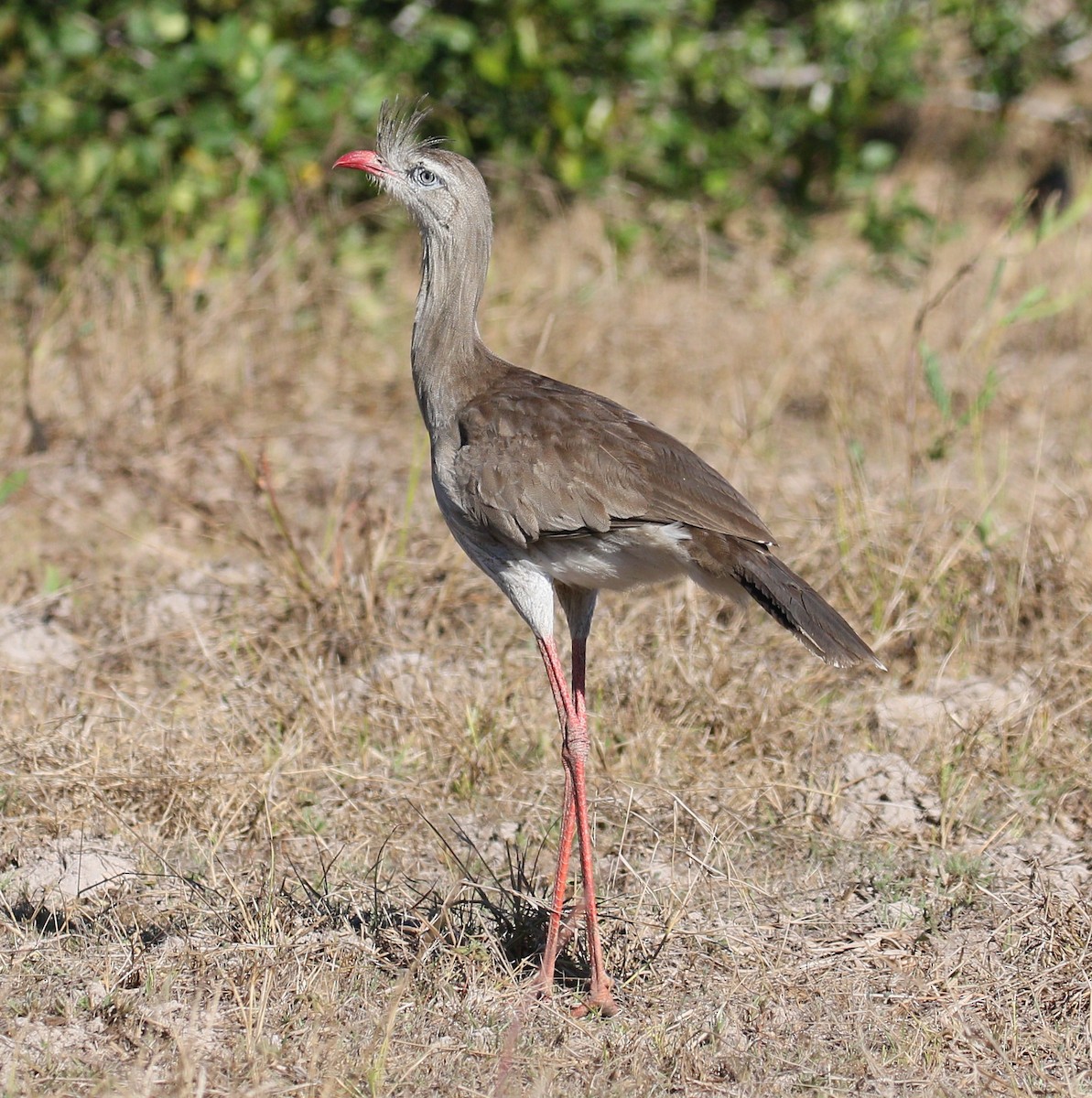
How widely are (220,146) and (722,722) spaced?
11.6 feet

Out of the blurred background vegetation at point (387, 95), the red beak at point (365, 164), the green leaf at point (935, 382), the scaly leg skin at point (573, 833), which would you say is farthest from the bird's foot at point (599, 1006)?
the blurred background vegetation at point (387, 95)

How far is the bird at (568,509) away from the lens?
3.16 m

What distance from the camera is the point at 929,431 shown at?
5.55m

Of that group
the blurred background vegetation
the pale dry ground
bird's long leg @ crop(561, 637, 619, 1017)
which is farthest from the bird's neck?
the blurred background vegetation

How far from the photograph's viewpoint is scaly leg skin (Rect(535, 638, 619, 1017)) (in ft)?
10.2

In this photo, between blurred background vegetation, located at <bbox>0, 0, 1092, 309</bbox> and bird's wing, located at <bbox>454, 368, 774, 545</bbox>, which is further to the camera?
blurred background vegetation, located at <bbox>0, 0, 1092, 309</bbox>

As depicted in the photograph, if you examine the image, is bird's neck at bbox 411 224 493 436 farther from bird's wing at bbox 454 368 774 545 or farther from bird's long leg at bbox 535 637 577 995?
bird's long leg at bbox 535 637 577 995

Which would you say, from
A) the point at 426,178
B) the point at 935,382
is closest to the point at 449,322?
the point at 426,178

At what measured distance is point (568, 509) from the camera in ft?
10.6

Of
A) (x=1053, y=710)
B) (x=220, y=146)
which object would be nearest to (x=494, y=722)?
(x=1053, y=710)

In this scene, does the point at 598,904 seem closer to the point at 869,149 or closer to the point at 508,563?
the point at 508,563

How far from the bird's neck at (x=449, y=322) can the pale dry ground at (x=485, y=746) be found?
3.02 ft

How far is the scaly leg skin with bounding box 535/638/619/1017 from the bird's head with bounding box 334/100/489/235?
1.09 metres

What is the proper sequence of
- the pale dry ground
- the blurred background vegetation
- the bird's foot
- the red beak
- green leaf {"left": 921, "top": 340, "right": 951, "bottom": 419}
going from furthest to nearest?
the blurred background vegetation → green leaf {"left": 921, "top": 340, "right": 951, "bottom": 419} → the red beak → the bird's foot → the pale dry ground
